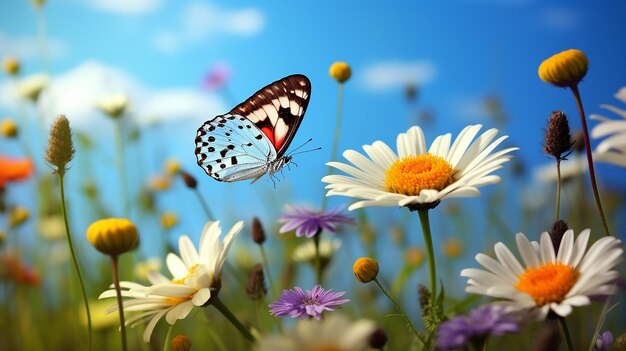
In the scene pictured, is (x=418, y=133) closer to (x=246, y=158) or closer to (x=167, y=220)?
(x=246, y=158)

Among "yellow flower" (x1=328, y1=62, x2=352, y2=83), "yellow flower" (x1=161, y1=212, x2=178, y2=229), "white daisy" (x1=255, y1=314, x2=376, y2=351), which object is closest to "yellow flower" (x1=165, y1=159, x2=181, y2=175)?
"yellow flower" (x1=161, y1=212, x2=178, y2=229)

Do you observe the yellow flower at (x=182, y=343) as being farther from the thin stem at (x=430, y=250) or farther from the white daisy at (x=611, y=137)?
the white daisy at (x=611, y=137)

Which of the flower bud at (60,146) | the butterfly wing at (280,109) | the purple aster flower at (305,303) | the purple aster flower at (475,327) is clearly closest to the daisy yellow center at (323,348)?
the purple aster flower at (475,327)

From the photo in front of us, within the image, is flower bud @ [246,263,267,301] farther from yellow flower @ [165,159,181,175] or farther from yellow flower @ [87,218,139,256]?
Answer: yellow flower @ [165,159,181,175]

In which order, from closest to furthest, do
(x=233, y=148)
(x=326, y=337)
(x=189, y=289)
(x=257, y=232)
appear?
(x=326, y=337) < (x=189, y=289) < (x=257, y=232) < (x=233, y=148)

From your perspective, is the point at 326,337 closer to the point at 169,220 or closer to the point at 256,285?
the point at 256,285

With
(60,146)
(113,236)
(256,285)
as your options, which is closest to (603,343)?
(256,285)
